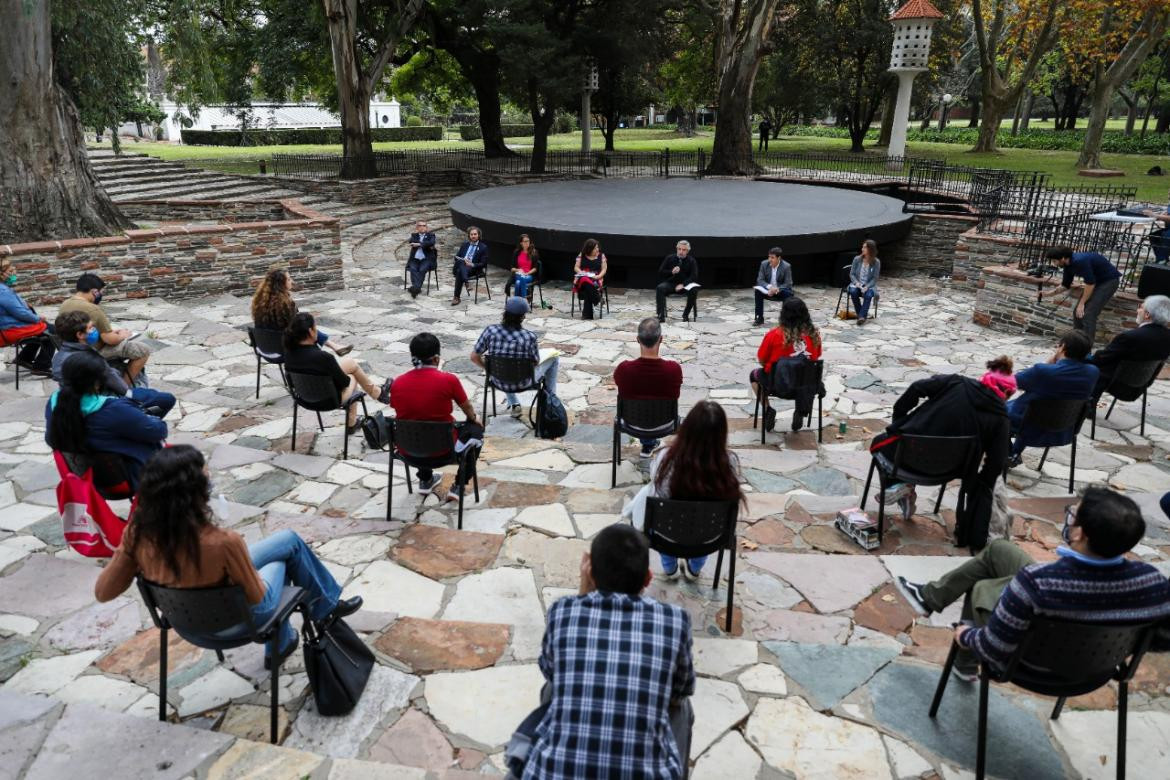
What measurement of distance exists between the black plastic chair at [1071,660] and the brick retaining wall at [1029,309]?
7328mm

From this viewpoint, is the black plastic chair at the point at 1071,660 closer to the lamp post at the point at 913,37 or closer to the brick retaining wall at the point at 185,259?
the brick retaining wall at the point at 185,259

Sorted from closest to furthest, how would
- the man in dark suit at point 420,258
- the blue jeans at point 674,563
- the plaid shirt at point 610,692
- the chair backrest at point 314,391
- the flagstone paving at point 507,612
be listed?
the plaid shirt at point 610,692 < the flagstone paving at point 507,612 < the blue jeans at point 674,563 < the chair backrest at point 314,391 < the man in dark suit at point 420,258

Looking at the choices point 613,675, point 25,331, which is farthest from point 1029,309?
point 25,331

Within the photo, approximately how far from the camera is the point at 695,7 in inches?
1033

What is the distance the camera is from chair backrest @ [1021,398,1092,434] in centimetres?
527

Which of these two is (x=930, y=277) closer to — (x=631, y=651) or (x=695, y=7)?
(x=631, y=651)

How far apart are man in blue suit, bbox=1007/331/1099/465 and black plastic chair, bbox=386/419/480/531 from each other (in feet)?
→ 12.5

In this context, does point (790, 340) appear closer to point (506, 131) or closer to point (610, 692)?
point (610, 692)

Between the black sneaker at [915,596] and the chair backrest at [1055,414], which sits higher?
the chair backrest at [1055,414]

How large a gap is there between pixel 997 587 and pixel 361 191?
20260 millimetres

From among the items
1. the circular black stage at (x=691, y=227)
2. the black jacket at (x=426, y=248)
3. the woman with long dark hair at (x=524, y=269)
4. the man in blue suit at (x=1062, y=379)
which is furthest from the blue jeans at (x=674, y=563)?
the black jacket at (x=426, y=248)

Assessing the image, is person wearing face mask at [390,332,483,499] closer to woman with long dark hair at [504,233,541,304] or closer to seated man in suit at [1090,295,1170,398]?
seated man in suit at [1090,295,1170,398]

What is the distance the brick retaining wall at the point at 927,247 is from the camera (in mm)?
14242

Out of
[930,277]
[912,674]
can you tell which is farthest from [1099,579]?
[930,277]
